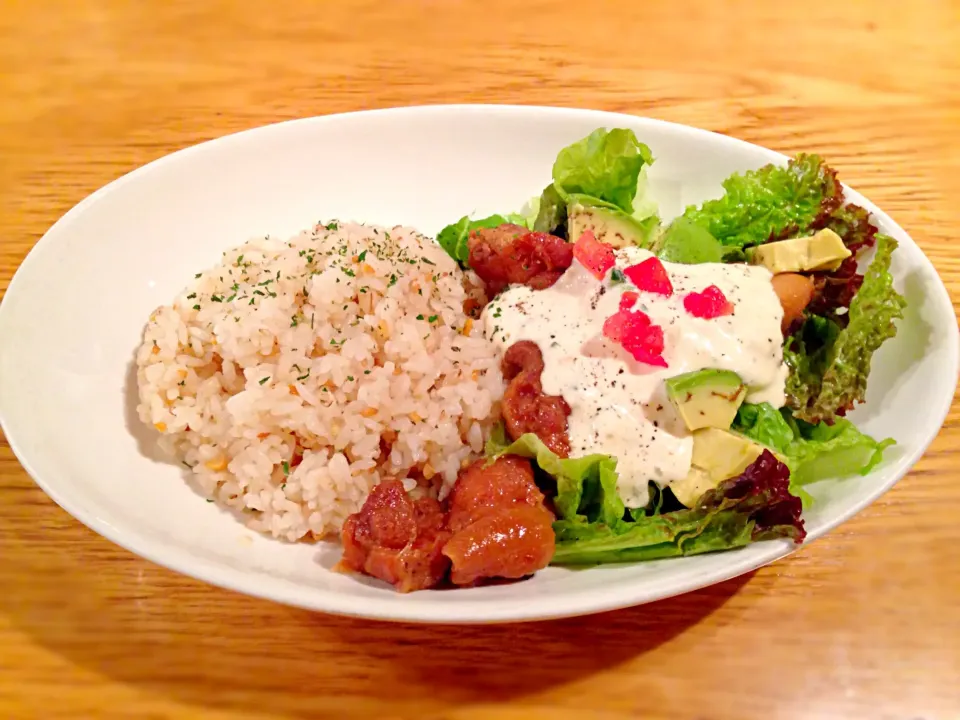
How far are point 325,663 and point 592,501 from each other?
1.11 meters

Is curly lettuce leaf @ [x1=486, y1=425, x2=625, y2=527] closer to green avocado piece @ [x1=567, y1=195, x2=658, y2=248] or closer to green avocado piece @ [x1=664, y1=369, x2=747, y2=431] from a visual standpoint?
green avocado piece @ [x1=664, y1=369, x2=747, y2=431]

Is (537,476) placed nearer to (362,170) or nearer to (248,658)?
(248,658)

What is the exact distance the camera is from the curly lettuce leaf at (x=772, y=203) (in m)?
3.27

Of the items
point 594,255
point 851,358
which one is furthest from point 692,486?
point 594,255

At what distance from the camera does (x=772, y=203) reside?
3.31 metres

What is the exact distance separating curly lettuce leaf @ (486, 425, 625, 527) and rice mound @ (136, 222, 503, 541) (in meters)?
0.37

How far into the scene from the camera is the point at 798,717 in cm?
234

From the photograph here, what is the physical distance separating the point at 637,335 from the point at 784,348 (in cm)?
72

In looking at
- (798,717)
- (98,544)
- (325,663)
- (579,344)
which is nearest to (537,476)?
(579,344)

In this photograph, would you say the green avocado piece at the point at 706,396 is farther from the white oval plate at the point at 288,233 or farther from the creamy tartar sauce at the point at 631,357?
the white oval plate at the point at 288,233

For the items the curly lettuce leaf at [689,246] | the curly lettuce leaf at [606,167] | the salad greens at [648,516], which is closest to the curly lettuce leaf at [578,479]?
the salad greens at [648,516]

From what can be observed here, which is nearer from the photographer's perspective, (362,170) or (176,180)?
(176,180)

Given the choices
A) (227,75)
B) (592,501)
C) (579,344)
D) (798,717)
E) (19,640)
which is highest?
(227,75)

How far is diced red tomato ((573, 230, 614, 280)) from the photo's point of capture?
10.1 feet
